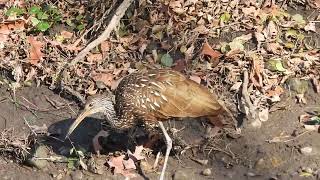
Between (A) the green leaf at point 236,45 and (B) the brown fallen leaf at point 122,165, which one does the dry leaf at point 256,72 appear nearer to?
(A) the green leaf at point 236,45

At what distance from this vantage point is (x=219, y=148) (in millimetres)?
6250

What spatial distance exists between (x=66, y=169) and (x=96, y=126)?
0.66 m

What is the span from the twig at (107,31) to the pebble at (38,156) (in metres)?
1.25

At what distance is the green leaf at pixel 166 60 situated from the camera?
716 cm

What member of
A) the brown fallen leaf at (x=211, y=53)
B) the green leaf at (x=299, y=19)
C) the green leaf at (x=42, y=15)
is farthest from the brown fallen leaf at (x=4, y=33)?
the green leaf at (x=299, y=19)

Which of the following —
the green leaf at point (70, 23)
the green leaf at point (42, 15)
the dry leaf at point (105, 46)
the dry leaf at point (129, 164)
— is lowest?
the dry leaf at point (129, 164)

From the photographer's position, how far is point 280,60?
23.1ft

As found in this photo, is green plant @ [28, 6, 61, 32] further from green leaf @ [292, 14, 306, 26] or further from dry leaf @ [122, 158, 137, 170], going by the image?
green leaf @ [292, 14, 306, 26]

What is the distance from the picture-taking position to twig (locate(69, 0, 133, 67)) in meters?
7.31

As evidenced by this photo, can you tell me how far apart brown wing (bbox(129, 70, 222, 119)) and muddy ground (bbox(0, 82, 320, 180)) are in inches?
21.7

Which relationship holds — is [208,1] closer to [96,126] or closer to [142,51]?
[142,51]

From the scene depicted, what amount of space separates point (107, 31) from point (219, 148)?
6.76 ft

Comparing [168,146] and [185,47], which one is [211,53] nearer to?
[185,47]

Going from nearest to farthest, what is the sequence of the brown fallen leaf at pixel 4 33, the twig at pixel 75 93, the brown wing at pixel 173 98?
the brown wing at pixel 173 98, the twig at pixel 75 93, the brown fallen leaf at pixel 4 33
